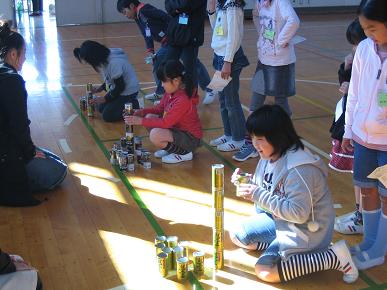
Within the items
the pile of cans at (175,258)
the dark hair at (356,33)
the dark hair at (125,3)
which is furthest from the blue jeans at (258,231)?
the dark hair at (125,3)

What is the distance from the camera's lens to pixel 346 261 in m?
2.39

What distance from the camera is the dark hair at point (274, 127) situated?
7.48 feet

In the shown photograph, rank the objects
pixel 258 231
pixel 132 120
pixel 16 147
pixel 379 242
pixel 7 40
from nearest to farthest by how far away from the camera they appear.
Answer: pixel 379 242 → pixel 258 231 → pixel 16 147 → pixel 7 40 → pixel 132 120

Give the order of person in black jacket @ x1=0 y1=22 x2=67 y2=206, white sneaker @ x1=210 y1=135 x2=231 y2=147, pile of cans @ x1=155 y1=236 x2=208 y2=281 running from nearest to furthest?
pile of cans @ x1=155 y1=236 x2=208 y2=281
person in black jacket @ x1=0 y1=22 x2=67 y2=206
white sneaker @ x1=210 y1=135 x2=231 y2=147

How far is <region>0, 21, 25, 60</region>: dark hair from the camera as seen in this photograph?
323 cm

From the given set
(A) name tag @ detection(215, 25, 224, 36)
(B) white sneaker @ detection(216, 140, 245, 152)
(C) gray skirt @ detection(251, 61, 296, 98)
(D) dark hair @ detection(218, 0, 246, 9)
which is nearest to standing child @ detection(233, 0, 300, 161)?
(C) gray skirt @ detection(251, 61, 296, 98)

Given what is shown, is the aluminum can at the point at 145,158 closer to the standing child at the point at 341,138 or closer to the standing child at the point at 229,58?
the standing child at the point at 229,58

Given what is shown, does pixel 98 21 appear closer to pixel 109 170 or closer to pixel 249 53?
pixel 249 53

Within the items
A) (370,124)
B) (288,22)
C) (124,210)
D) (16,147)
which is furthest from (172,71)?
(370,124)

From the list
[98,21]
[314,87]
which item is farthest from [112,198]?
[98,21]

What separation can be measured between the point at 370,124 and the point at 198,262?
981 mm

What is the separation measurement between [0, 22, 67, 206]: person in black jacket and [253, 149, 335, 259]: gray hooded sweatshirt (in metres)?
1.47

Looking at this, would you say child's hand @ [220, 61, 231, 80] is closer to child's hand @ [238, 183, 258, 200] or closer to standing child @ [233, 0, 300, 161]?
standing child @ [233, 0, 300, 161]

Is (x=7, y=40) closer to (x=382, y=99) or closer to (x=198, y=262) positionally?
(x=198, y=262)
